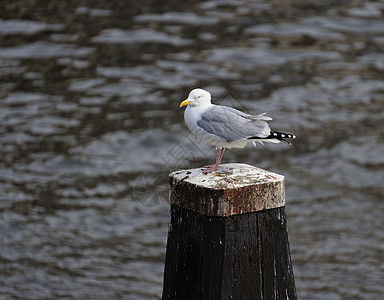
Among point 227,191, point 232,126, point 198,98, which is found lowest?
point 227,191

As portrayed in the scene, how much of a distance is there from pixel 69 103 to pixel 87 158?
1.37 metres

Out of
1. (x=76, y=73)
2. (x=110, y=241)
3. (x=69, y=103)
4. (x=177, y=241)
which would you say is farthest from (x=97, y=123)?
(x=177, y=241)

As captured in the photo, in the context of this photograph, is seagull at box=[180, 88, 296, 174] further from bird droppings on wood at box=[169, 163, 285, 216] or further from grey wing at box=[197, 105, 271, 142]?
bird droppings on wood at box=[169, 163, 285, 216]

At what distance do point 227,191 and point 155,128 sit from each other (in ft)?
18.5

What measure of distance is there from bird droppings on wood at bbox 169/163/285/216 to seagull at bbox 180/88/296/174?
23cm

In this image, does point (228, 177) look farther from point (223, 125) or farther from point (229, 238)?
point (223, 125)

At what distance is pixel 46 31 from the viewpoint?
10453mm

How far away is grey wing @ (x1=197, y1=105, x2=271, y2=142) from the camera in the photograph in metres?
2.81

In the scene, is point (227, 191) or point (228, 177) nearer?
point (227, 191)

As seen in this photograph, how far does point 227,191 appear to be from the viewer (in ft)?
7.90

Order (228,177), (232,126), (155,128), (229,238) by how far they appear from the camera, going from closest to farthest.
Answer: (229,238), (228,177), (232,126), (155,128)

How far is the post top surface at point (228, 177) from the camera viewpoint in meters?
2.46

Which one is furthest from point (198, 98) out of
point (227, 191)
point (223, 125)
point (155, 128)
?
point (155, 128)

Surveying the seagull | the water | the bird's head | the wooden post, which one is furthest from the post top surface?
the water
